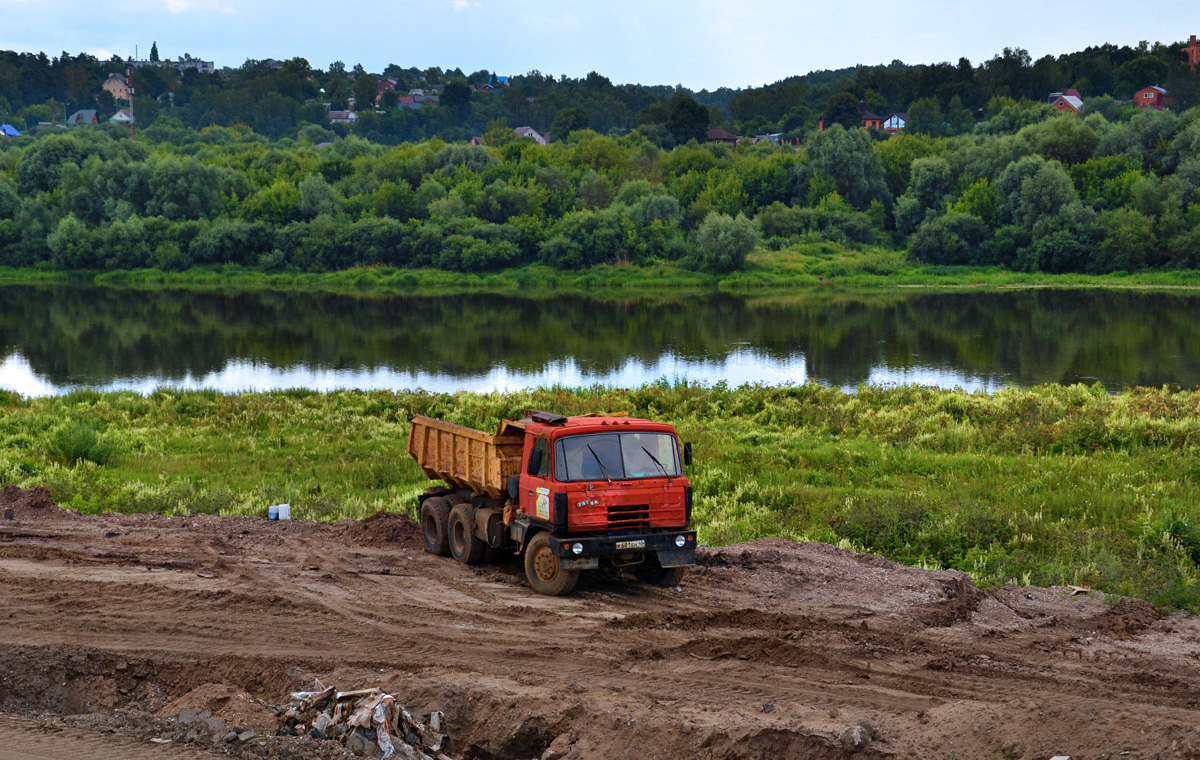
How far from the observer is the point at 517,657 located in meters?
11.8

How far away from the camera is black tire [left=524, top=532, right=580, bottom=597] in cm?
1398

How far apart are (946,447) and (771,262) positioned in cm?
7672

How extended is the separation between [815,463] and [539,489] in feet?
38.8

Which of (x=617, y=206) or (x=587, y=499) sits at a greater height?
(x=617, y=206)

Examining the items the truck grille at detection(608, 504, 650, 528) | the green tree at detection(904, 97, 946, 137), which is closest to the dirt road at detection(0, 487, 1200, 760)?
the truck grille at detection(608, 504, 650, 528)

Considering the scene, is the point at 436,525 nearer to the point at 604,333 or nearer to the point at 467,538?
the point at 467,538

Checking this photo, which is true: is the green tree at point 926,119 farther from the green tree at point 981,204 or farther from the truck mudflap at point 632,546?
the truck mudflap at point 632,546

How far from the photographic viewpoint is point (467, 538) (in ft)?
51.8

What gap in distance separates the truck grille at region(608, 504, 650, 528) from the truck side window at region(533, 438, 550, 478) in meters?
1.00

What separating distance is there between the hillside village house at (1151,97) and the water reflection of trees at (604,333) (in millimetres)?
126027

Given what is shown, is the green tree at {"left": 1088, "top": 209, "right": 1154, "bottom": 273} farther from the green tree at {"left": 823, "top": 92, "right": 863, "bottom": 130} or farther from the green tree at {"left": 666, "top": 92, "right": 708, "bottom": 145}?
the green tree at {"left": 823, "top": 92, "right": 863, "bottom": 130}

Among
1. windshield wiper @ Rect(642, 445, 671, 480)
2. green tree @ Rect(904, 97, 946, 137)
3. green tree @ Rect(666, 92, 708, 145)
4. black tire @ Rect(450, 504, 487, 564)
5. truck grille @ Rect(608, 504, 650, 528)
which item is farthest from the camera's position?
green tree @ Rect(904, 97, 946, 137)

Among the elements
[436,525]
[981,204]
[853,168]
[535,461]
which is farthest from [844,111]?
[535,461]

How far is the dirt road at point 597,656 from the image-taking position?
31.5 ft
